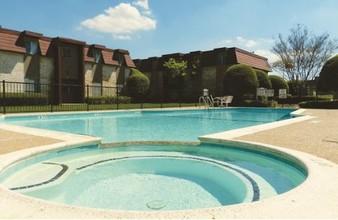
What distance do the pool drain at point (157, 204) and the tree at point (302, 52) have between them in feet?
97.6

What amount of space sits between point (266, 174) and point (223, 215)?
233 cm

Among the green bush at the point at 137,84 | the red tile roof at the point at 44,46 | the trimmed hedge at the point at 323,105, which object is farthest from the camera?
the green bush at the point at 137,84

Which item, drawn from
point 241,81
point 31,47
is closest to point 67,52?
point 31,47

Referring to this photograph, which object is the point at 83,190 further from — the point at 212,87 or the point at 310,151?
the point at 212,87

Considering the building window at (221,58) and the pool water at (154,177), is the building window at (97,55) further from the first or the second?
the pool water at (154,177)

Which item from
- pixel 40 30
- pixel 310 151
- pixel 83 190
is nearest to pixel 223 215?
pixel 83 190

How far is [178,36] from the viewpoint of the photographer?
2275 cm

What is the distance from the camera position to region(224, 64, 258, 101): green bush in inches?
906

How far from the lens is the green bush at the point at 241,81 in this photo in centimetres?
2302

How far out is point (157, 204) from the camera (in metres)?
3.20

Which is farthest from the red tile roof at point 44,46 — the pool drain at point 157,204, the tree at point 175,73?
the pool drain at point 157,204

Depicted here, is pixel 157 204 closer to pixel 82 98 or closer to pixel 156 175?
pixel 156 175

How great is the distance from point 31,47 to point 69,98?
194 inches

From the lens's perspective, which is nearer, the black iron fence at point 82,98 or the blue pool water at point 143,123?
the blue pool water at point 143,123
